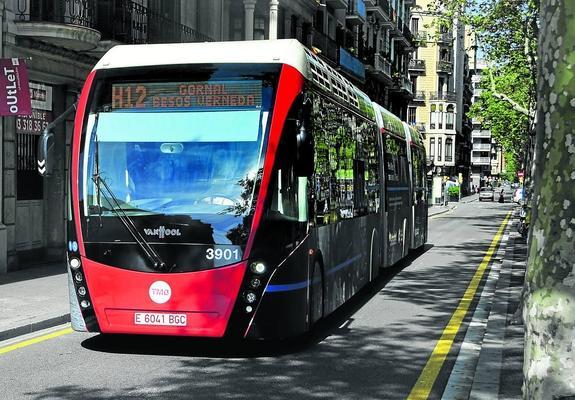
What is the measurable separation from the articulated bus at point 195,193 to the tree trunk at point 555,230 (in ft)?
13.7

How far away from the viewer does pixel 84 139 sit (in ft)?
24.9

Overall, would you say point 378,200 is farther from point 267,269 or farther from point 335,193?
point 267,269

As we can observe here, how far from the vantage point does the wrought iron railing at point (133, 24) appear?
1802 cm

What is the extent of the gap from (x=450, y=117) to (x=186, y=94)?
9127 cm

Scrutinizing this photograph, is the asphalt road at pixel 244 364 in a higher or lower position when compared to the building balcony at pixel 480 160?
lower

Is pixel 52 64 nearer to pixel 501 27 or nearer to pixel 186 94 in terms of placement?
pixel 186 94

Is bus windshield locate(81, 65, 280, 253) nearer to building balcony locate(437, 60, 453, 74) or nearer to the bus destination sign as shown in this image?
the bus destination sign

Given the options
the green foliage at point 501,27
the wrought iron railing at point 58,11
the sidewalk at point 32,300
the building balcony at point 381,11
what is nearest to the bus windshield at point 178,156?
the sidewalk at point 32,300

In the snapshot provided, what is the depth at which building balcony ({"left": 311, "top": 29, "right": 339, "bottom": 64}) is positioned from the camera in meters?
34.7

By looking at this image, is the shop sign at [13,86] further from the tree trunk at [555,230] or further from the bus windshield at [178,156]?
the tree trunk at [555,230]

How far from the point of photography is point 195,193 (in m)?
7.35

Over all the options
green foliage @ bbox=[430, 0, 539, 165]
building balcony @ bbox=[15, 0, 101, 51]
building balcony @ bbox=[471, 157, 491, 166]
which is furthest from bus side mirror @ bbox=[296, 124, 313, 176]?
building balcony @ bbox=[471, 157, 491, 166]

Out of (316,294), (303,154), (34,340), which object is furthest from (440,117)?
(303,154)

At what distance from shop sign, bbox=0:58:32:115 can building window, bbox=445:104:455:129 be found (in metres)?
85.1
